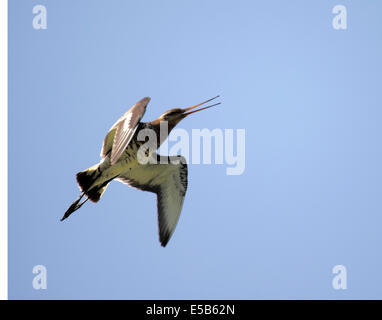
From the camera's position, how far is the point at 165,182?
25.5 ft

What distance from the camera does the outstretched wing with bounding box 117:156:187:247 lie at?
24.8ft

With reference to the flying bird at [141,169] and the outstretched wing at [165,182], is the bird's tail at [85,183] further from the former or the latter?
the outstretched wing at [165,182]

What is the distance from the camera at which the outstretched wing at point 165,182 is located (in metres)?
7.55

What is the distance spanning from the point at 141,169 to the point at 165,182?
41cm
